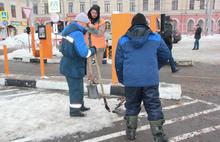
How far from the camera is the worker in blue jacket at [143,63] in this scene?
3781 mm

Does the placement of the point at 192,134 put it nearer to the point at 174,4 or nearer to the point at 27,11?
the point at 27,11

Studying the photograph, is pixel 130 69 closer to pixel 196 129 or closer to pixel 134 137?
pixel 134 137

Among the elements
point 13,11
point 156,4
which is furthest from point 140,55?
point 156,4

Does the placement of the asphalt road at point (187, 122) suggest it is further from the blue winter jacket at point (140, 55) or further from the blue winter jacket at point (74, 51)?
the blue winter jacket at point (74, 51)

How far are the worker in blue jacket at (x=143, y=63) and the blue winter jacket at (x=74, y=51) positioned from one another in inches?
35.1

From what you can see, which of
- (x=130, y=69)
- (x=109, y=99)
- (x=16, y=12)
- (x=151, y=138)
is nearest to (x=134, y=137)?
(x=151, y=138)

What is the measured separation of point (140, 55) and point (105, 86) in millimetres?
3032

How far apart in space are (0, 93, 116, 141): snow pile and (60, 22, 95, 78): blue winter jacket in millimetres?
817

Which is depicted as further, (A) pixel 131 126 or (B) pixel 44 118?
(B) pixel 44 118

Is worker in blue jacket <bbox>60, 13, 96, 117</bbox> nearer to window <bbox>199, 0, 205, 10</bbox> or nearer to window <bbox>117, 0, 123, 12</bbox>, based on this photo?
window <bbox>199, 0, 205, 10</bbox>

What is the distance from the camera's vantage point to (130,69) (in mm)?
3859

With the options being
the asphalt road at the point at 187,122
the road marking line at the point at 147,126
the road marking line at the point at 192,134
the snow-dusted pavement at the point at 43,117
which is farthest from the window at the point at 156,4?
the road marking line at the point at 192,134

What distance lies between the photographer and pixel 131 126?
13.4 feet

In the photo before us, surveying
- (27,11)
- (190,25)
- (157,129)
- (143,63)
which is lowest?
(157,129)
